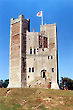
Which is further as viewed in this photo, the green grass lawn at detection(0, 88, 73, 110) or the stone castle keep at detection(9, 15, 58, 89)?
the stone castle keep at detection(9, 15, 58, 89)

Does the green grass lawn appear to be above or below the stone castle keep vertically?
below

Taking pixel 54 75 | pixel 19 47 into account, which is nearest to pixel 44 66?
pixel 54 75

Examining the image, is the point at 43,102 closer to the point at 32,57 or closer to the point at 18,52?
the point at 32,57

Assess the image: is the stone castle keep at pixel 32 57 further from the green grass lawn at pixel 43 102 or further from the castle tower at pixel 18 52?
the green grass lawn at pixel 43 102

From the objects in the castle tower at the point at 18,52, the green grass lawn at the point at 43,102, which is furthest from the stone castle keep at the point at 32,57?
the green grass lawn at the point at 43,102

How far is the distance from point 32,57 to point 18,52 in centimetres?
390

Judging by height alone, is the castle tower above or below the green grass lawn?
above

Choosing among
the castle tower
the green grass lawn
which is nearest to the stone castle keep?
the castle tower

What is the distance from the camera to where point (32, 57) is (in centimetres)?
4659

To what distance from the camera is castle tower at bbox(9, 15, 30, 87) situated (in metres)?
44.8

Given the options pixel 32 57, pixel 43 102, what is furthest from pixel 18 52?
pixel 43 102

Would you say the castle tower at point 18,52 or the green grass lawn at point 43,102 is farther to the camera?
the castle tower at point 18,52

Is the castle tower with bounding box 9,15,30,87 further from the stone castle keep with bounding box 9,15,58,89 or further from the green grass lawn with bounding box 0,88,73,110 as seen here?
the green grass lawn with bounding box 0,88,73,110

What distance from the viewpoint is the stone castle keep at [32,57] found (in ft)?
147
